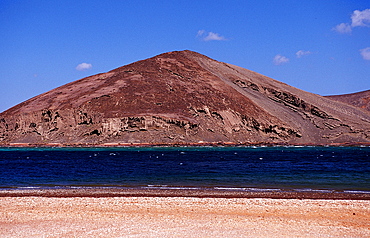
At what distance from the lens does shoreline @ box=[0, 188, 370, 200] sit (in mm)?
21703

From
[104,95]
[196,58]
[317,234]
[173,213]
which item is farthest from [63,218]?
[196,58]

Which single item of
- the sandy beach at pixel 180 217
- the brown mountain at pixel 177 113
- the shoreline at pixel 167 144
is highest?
the brown mountain at pixel 177 113

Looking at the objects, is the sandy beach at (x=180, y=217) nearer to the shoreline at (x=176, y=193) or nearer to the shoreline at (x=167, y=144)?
the shoreline at (x=176, y=193)

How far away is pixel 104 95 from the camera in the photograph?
134125 millimetres

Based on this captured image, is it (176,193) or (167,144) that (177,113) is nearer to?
(167,144)

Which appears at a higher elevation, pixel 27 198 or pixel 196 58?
pixel 196 58

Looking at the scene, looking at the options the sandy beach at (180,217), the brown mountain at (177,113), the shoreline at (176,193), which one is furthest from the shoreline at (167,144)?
the sandy beach at (180,217)

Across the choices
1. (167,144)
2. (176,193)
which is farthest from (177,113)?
(176,193)

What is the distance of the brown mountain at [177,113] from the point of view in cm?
11669

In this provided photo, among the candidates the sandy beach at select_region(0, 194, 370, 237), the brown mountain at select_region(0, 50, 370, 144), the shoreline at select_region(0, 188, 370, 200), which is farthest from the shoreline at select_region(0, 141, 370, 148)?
the sandy beach at select_region(0, 194, 370, 237)

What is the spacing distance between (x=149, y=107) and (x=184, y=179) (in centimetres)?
9571

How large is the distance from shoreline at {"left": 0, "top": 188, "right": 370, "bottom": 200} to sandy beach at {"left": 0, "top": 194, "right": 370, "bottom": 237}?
143 centimetres

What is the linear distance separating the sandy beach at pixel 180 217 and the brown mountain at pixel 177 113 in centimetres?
9272

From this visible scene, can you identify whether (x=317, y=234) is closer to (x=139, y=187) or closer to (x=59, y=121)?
(x=139, y=187)
